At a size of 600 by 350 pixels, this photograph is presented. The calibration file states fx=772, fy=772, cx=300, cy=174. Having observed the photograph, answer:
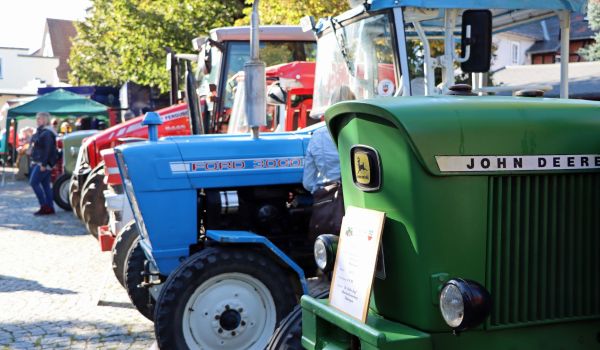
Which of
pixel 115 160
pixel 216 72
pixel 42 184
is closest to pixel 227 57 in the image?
pixel 216 72

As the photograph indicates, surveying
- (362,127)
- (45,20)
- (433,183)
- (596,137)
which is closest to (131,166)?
(362,127)

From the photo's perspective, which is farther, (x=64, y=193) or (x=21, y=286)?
(x=64, y=193)

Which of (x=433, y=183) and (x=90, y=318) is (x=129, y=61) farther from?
(x=433, y=183)

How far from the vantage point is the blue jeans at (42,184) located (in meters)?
13.4

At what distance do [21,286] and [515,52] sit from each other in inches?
1269

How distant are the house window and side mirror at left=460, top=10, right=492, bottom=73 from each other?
3349 centimetres

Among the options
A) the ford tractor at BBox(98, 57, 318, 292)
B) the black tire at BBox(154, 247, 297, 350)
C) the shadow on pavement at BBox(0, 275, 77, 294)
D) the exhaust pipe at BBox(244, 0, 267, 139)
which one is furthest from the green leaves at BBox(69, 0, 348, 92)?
the black tire at BBox(154, 247, 297, 350)

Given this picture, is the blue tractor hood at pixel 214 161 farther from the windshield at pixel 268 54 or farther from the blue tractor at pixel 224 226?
the windshield at pixel 268 54

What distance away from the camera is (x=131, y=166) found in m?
5.15

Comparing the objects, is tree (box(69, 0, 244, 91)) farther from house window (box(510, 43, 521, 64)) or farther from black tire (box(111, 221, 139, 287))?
house window (box(510, 43, 521, 64))

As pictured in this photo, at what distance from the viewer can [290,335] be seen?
3.62m

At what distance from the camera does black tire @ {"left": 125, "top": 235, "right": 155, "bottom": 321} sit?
6.03m

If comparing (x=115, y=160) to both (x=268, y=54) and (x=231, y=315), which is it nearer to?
(x=231, y=315)

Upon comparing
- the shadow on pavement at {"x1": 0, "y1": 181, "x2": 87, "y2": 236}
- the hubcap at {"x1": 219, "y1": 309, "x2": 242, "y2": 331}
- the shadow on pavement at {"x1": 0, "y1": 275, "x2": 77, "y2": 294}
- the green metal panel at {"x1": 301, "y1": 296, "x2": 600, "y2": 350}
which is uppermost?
the green metal panel at {"x1": 301, "y1": 296, "x2": 600, "y2": 350}
